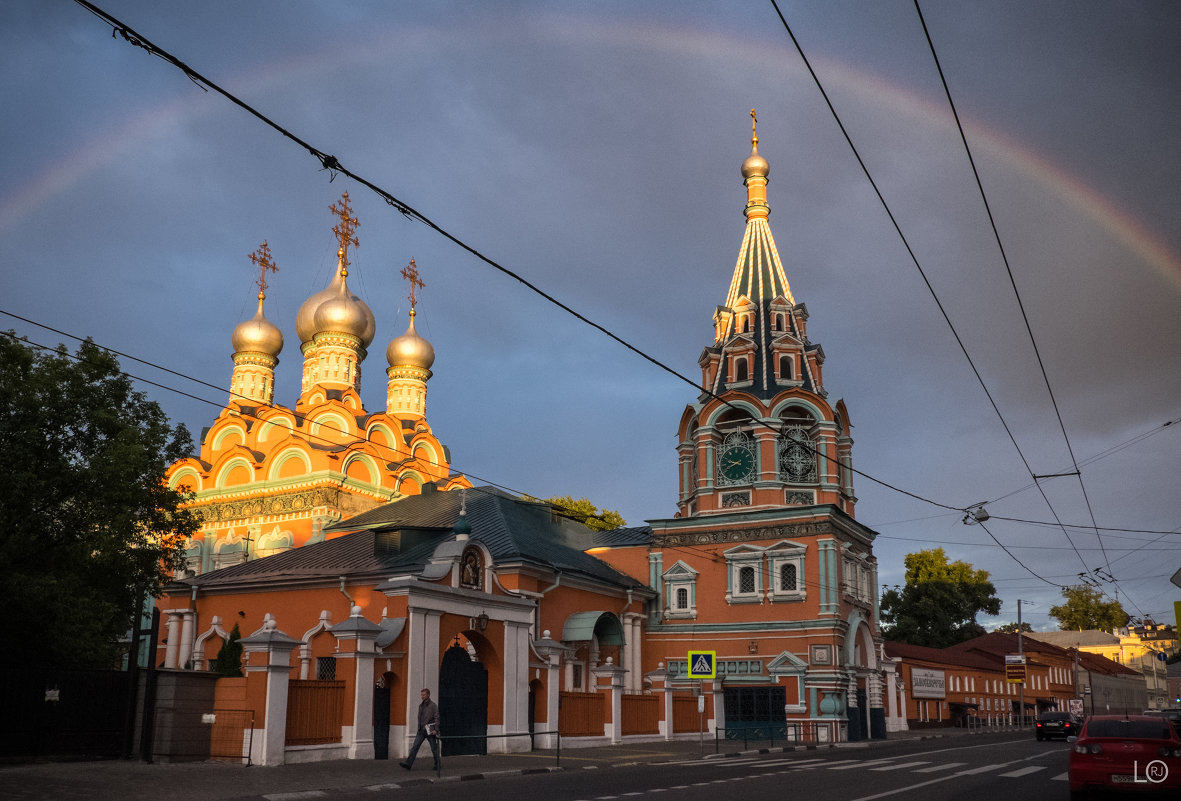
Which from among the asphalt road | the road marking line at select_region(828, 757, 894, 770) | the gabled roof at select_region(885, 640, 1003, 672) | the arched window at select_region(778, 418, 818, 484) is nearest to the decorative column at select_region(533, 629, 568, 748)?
the asphalt road

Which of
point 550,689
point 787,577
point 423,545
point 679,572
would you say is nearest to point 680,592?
point 679,572

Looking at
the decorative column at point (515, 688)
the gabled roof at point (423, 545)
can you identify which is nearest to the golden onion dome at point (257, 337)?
the gabled roof at point (423, 545)

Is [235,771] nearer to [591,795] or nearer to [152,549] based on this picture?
[591,795]

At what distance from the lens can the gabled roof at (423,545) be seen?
29.9 m

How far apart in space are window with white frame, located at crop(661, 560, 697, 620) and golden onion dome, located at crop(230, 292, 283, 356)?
3130 centimetres

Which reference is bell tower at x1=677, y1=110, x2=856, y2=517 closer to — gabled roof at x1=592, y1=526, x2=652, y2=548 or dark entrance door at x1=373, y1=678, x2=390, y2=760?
gabled roof at x1=592, y1=526, x2=652, y2=548

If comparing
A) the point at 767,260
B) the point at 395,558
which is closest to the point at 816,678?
the point at 395,558

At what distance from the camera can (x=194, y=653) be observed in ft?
106

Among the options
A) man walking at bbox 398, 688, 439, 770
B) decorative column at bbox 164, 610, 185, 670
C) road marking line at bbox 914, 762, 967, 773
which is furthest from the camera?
decorative column at bbox 164, 610, 185, 670

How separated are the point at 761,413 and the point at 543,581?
12721 mm

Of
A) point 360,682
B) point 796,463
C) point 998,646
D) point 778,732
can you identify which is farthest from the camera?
point 998,646

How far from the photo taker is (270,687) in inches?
732

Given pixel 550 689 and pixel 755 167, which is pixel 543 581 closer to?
pixel 550 689

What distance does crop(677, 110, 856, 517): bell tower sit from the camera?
3959 cm
